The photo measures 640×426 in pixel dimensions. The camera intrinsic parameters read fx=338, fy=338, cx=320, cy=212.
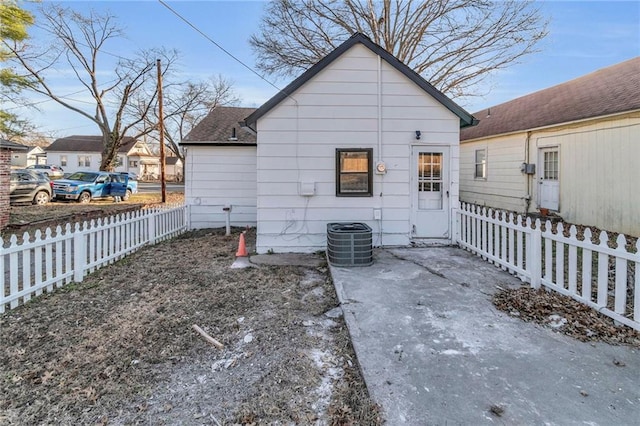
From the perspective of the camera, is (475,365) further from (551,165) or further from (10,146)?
(10,146)

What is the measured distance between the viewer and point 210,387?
2609 millimetres

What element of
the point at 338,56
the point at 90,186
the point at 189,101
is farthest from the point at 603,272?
the point at 189,101

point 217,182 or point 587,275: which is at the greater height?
point 217,182

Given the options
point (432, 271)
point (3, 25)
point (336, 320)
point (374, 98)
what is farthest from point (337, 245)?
point (3, 25)

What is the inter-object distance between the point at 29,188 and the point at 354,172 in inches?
642

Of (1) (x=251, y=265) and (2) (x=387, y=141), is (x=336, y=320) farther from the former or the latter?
(2) (x=387, y=141)

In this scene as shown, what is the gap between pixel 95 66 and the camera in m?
25.6

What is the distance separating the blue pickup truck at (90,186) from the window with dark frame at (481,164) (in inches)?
738

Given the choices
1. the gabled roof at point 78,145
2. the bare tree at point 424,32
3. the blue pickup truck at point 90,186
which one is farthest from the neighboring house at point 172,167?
the bare tree at point 424,32

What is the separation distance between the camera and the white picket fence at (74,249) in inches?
161

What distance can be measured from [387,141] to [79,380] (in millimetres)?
5990

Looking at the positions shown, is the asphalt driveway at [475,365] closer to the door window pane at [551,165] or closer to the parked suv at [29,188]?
the door window pane at [551,165]

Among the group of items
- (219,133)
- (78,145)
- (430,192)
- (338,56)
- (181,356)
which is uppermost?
(78,145)

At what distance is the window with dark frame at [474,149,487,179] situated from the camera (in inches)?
565
